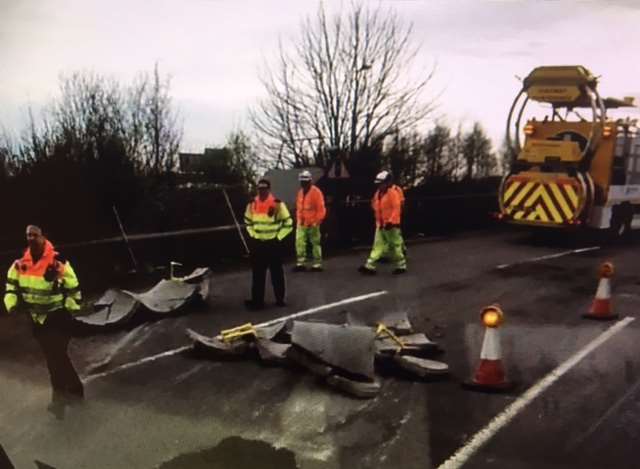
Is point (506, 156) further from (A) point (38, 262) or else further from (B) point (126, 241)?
(A) point (38, 262)

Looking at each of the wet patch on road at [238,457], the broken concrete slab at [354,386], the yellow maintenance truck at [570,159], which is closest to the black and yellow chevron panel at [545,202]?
the yellow maintenance truck at [570,159]

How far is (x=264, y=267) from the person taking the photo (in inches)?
190

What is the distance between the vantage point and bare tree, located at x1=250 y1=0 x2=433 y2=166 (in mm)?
2848

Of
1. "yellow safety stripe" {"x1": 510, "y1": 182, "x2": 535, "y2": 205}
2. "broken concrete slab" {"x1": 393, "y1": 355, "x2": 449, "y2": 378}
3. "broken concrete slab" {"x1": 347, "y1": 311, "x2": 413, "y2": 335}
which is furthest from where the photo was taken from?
"yellow safety stripe" {"x1": 510, "y1": 182, "x2": 535, "y2": 205}

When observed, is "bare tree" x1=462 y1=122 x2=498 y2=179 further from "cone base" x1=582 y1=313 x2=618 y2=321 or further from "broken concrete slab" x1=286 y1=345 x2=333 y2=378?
"cone base" x1=582 y1=313 x2=618 y2=321

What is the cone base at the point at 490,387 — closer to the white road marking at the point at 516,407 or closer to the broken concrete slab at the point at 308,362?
Answer: the white road marking at the point at 516,407

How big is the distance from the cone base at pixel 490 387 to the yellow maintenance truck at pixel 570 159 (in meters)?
1.01

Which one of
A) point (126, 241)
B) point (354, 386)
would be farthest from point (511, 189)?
point (126, 241)

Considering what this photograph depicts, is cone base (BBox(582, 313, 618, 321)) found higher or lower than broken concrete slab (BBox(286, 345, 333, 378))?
lower

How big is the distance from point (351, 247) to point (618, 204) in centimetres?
240

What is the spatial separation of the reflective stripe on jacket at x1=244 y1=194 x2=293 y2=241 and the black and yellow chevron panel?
1409 mm

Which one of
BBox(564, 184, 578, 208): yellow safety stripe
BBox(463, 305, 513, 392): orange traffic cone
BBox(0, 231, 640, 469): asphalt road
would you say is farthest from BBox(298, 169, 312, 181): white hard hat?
BBox(564, 184, 578, 208): yellow safety stripe

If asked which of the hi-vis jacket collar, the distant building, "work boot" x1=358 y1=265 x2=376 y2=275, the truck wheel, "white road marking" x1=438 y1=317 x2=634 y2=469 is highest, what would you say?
the distant building

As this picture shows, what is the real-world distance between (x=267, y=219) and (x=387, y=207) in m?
1.48
